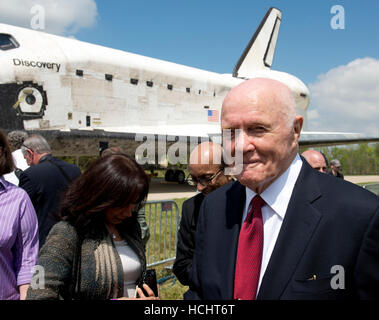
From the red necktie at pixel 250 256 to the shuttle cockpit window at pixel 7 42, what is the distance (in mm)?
8707

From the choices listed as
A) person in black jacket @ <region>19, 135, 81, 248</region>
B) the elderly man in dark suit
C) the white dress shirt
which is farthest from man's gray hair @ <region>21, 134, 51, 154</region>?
the white dress shirt

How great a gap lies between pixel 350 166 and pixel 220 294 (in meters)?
30.8

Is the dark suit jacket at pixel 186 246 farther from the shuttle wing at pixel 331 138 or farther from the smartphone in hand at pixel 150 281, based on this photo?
the shuttle wing at pixel 331 138

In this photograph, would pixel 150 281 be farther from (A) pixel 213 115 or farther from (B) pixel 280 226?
(A) pixel 213 115

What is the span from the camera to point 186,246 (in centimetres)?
204

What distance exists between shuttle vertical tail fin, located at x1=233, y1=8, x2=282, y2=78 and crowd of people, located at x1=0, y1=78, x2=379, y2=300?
15972 millimetres

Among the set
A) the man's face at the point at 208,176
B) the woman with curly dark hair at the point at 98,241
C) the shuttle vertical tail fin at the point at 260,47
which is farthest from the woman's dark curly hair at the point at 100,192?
the shuttle vertical tail fin at the point at 260,47

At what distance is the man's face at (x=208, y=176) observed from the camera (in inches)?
Result: 85.8

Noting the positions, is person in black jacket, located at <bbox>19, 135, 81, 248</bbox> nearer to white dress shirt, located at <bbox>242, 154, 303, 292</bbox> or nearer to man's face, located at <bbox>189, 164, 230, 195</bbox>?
man's face, located at <bbox>189, 164, 230, 195</bbox>

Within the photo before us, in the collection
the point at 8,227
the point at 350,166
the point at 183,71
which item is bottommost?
the point at 350,166

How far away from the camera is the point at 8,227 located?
1666 millimetres
